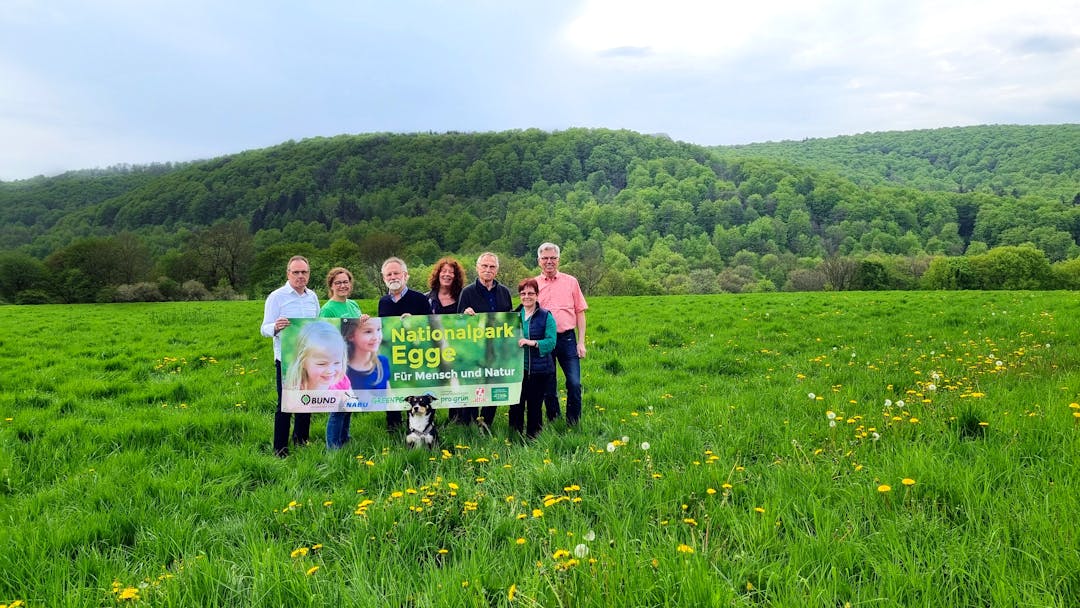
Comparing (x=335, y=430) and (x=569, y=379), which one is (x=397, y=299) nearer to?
(x=335, y=430)

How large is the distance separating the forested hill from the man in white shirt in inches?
5499

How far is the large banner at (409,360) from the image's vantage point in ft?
20.3

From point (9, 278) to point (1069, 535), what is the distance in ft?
249

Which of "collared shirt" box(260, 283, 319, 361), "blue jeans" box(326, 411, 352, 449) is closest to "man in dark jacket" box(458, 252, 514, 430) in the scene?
"blue jeans" box(326, 411, 352, 449)

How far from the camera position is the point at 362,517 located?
151 inches

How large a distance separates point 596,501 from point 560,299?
3064 millimetres

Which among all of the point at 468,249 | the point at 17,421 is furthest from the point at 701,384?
the point at 468,249

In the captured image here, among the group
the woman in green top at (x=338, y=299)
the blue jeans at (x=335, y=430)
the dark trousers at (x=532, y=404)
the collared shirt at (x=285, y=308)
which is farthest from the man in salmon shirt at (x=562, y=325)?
the collared shirt at (x=285, y=308)

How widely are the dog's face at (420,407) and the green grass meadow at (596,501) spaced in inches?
17.1

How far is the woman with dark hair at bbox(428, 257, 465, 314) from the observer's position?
22.9 feet

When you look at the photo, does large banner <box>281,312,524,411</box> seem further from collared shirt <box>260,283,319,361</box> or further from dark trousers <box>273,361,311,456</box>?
dark trousers <box>273,361,311,456</box>

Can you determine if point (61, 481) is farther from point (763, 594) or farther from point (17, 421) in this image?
point (763, 594)

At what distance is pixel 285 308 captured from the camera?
6246mm

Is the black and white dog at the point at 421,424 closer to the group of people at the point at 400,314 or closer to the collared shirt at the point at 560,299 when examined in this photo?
the group of people at the point at 400,314
